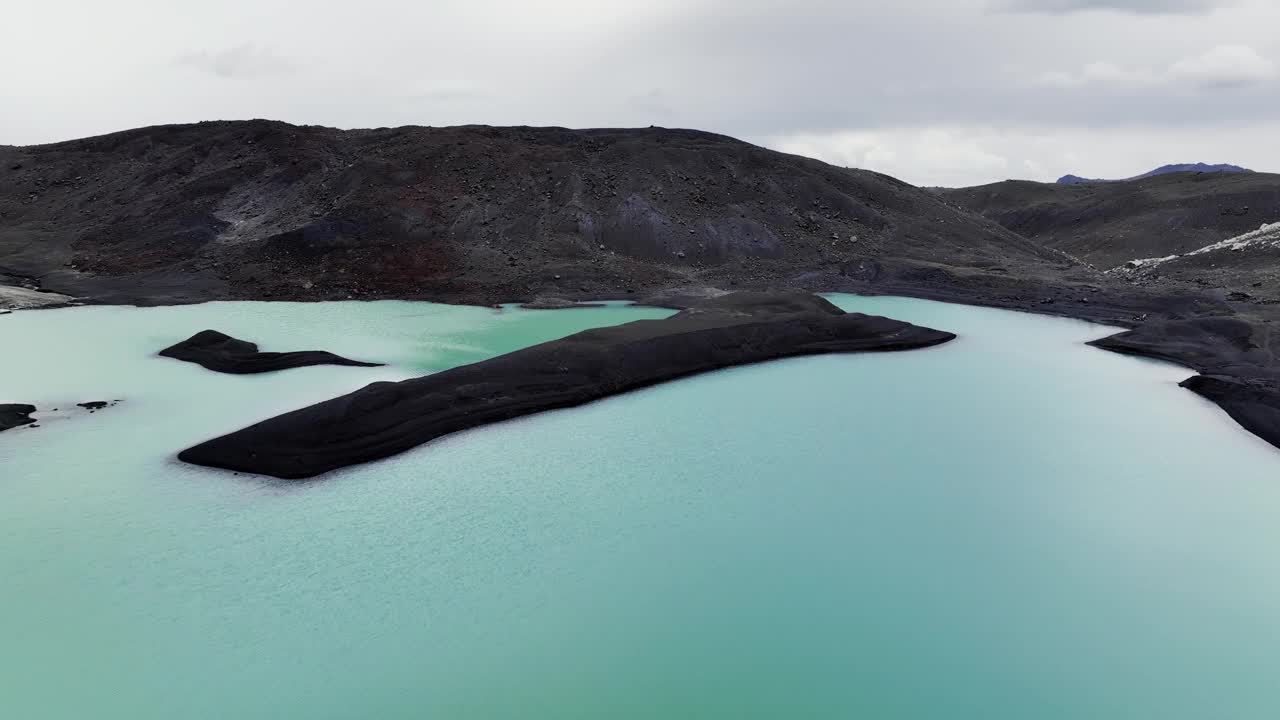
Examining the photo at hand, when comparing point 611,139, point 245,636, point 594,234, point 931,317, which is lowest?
point 245,636

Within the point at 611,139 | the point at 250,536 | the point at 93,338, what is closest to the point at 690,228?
the point at 611,139

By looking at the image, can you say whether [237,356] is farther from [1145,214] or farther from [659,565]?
[1145,214]

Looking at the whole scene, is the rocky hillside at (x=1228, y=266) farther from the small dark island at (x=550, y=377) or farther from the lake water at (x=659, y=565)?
the lake water at (x=659, y=565)

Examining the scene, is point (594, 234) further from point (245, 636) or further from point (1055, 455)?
point (245, 636)

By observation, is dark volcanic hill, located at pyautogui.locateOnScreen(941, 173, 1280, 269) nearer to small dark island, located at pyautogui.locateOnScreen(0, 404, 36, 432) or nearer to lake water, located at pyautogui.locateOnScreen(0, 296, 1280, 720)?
lake water, located at pyautogui.locateOnScreen(0, 296, 1280, 720)

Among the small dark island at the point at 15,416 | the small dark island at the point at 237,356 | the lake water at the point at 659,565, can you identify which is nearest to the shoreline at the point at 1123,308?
the lake water at the point at 659,565
